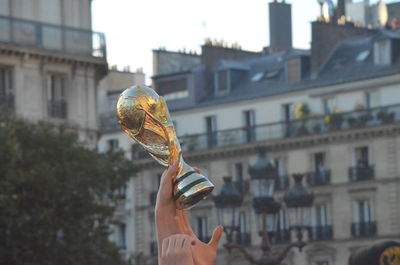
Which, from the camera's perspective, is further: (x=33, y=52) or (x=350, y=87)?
(x=350, y=87)

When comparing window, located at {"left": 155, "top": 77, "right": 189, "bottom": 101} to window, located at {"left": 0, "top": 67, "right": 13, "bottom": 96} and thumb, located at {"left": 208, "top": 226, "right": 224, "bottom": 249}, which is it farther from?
thumb, located at {"left": 208, "top": 226, "right": 224, "bottom": 249}

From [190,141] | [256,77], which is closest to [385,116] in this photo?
[256,77]

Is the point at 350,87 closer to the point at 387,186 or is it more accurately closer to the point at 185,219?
the point at 387,186

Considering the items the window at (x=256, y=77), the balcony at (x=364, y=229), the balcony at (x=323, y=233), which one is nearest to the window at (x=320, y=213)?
the balcony at (x=323, y=233)

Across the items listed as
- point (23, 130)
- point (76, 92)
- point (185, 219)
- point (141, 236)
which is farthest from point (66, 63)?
point (185, 219)

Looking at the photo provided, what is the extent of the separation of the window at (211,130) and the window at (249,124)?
5.09ft

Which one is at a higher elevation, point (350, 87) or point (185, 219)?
point (350, 87)

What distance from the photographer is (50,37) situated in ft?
220

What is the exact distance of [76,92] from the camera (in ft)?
221

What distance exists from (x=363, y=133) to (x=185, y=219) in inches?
2626

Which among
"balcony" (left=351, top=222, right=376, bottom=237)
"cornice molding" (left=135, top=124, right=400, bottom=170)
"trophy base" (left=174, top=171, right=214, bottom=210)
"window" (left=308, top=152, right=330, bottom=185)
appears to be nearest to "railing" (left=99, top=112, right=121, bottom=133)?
"cornice molding" (left=135, top=124, right=400, bottom=170)

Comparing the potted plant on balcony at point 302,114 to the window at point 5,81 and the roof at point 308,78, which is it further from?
the window at point 5,81

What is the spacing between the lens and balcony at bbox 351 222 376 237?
76875mm

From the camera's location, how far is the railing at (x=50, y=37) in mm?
65375
